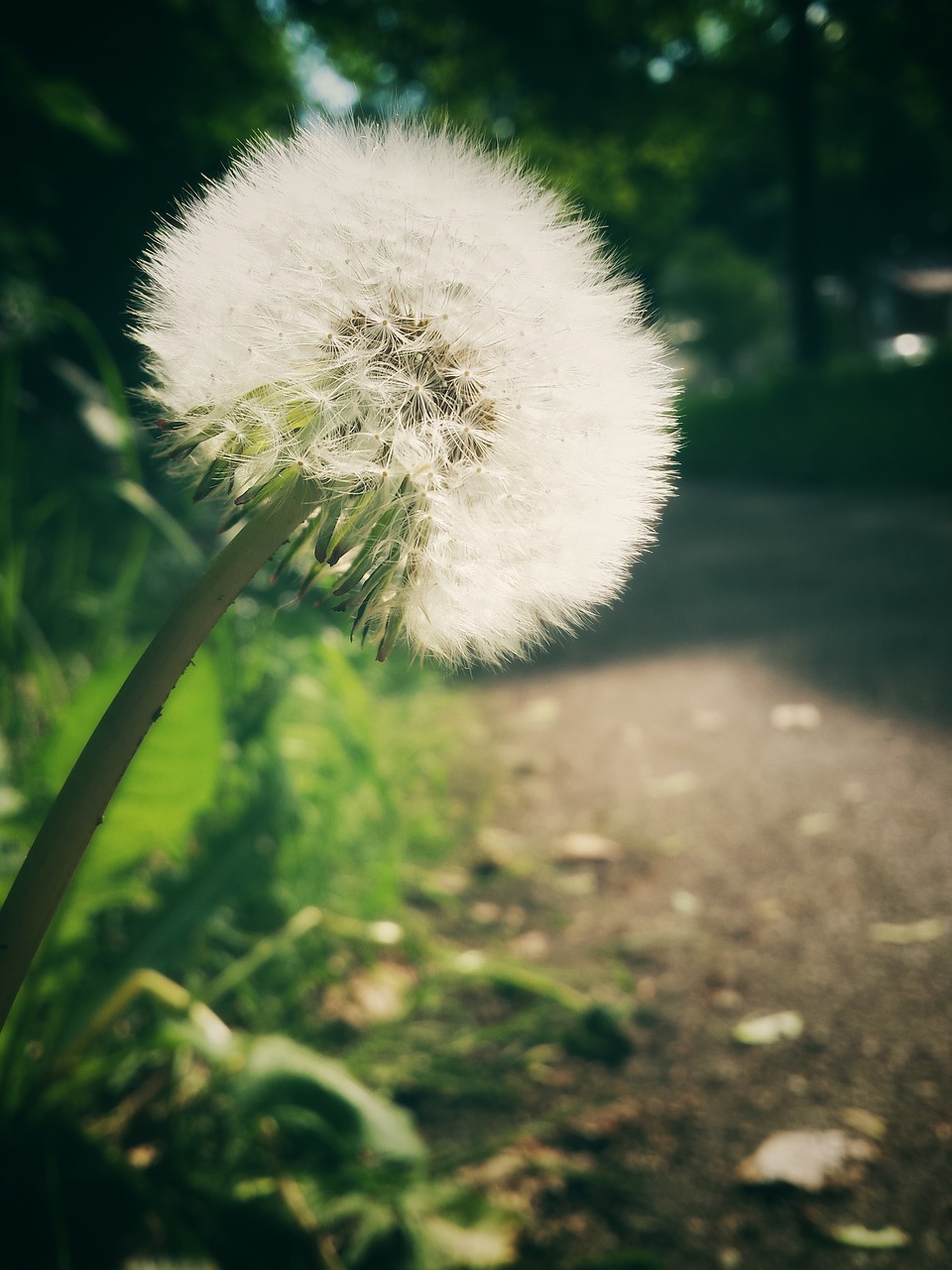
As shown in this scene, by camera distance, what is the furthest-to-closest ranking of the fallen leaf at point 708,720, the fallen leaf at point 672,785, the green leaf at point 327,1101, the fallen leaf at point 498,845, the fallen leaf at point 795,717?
the fallen leaf at point 708,720
the fallen leaf at point 795,717
the fallen leaf at point 672,785
the fallen leaf at point 498,845
the green leaf at point 327,1101

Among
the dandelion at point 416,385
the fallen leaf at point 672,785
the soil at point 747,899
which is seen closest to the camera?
the dandelion at point 416,385

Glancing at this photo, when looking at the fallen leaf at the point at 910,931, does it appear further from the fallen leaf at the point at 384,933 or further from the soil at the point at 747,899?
the fallen leaf at the point at 384,933

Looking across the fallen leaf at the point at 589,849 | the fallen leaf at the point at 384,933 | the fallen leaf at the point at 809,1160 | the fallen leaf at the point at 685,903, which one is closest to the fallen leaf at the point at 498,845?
the fallen leaf at the point at 589,849

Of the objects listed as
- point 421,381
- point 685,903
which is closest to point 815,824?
point 685,903

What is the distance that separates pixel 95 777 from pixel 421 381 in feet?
1.12

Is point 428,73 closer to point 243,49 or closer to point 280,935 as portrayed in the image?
point 243,49

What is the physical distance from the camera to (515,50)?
1232 cm

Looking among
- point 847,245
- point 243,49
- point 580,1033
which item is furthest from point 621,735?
point 847,245

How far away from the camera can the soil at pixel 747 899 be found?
1.33 metres

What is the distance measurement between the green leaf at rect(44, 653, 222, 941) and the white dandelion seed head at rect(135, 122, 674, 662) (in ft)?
2.45

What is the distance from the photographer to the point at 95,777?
0.42 metres

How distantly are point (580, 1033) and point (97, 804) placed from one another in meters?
1.50

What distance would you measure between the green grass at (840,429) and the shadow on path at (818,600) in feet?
2.22

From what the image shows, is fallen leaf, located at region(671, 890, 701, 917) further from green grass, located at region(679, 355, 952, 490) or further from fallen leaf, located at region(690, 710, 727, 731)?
green grass, located at region(679, 355, 952, 490)
